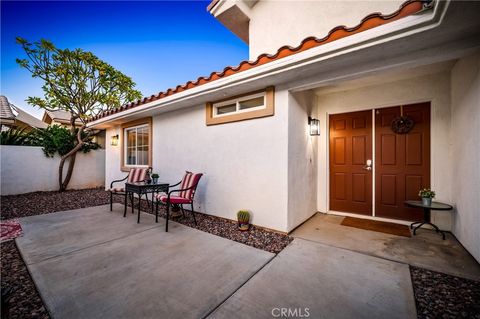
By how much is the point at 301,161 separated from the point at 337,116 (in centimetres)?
176

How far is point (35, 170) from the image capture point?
754cm

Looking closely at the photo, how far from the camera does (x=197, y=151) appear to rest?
478 cm

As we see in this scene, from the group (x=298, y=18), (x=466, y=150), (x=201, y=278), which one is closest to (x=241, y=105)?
(x=298, y=18)

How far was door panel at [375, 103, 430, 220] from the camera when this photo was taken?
3740 mm

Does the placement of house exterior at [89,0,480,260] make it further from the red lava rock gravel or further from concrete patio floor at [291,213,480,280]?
the red lava rock gravel

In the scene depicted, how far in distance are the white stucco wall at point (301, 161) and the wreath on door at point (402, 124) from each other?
158cm

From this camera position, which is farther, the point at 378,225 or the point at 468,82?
the point at 378,225

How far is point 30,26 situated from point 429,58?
11067 mm

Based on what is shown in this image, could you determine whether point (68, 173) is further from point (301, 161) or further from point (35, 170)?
point (301, 161)

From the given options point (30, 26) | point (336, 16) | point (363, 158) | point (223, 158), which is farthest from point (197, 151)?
point (30, 26)

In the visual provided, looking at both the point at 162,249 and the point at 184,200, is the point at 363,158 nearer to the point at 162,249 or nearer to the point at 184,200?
the point at 184,200

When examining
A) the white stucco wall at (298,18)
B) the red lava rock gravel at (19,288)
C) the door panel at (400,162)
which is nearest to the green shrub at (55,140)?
the red lava rock gravel at (19,288)

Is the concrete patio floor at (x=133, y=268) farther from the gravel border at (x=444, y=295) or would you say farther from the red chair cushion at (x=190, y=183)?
the gravel border at (x=444, y=295)

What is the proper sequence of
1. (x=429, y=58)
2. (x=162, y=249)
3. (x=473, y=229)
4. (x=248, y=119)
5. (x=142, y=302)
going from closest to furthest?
(x=142, y=302)
(x=429, y=58)
(x=473, y=229)
(x=162, y=249)
(x=248, y=119)
